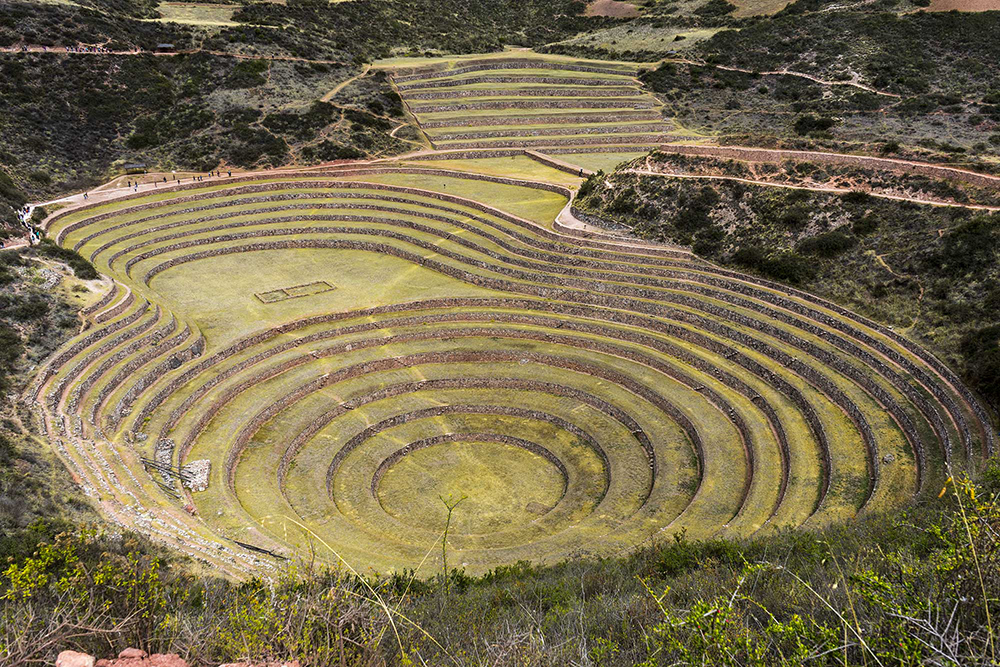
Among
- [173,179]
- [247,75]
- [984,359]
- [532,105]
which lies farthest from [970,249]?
[247,75]

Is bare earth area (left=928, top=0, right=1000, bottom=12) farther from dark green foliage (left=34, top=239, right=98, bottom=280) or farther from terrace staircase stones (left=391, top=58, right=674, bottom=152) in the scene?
dark green foliage (left=34, top=239, right=98, bottom=280)

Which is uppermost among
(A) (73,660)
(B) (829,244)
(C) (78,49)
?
(C) (78,49)

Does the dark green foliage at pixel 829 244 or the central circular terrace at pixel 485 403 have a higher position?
the dark green foliage at pixel 829 244

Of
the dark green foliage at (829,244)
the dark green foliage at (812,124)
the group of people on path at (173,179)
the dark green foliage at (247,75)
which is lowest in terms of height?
the dark green foliage at (829,244)

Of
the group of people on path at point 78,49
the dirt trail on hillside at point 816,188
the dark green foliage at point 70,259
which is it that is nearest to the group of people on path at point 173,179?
the group of people on path at point 78,49

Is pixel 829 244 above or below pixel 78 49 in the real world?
below

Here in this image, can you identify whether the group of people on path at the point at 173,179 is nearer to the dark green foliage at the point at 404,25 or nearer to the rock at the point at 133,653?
the dark green foliage at the point at 404,25

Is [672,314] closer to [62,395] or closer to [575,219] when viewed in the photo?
[575,219]

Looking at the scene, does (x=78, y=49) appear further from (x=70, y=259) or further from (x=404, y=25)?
(x=404, y=25)
